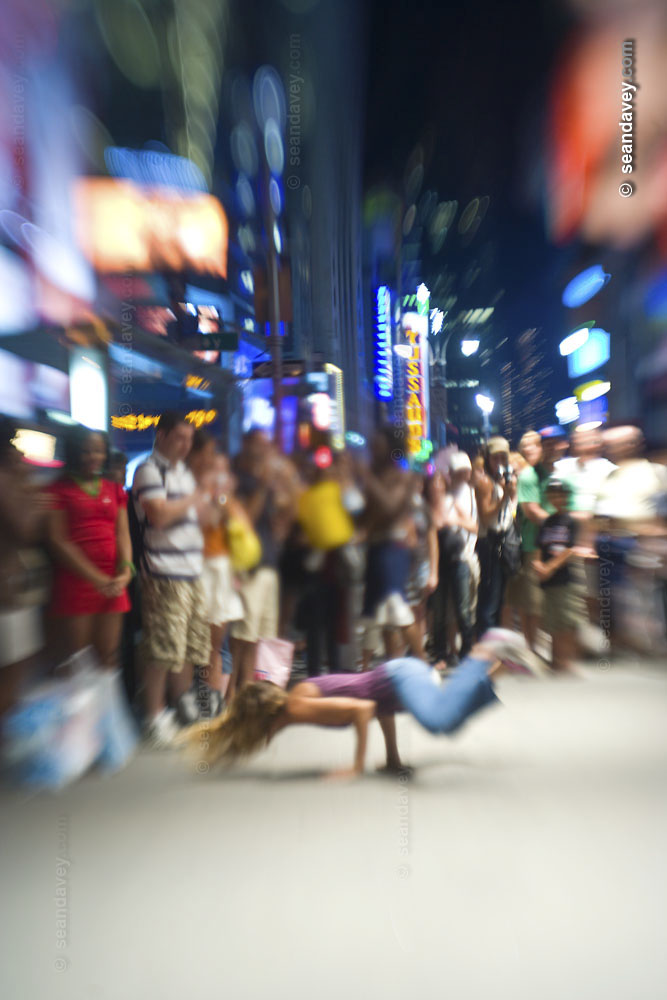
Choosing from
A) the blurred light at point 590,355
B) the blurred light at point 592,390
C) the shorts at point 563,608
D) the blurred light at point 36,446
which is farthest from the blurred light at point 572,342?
the blurred light at point 36,446

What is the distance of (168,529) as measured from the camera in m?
2.30

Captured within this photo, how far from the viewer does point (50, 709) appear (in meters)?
2.11

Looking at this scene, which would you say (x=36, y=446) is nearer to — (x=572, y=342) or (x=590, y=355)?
(x=572, y=342)

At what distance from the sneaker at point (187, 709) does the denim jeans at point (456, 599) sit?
34.9 inches

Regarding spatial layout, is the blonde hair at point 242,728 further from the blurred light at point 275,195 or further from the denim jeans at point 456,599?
the blurred light at point 275,195

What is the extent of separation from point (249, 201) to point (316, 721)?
73.3 inches

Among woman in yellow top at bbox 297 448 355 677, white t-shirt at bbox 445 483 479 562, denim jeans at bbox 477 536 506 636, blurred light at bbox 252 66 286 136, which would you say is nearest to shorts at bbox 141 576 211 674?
woman in yellow top at bbox 297 448 355 677

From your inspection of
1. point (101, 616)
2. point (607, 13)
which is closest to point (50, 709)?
point (101, 616)

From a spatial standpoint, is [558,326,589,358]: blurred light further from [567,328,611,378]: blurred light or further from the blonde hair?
the blonde hair

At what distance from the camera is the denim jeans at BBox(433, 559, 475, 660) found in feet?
9.14

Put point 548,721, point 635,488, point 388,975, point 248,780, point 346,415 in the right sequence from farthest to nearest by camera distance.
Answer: point 635,488 → point 346,415 → point 548,721 → point 248,780 → point 388,975

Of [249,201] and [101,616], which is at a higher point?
[249,201]

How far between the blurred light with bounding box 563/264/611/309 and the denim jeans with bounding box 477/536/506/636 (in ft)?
3.46

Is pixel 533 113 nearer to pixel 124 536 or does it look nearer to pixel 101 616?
pixel 124 536
